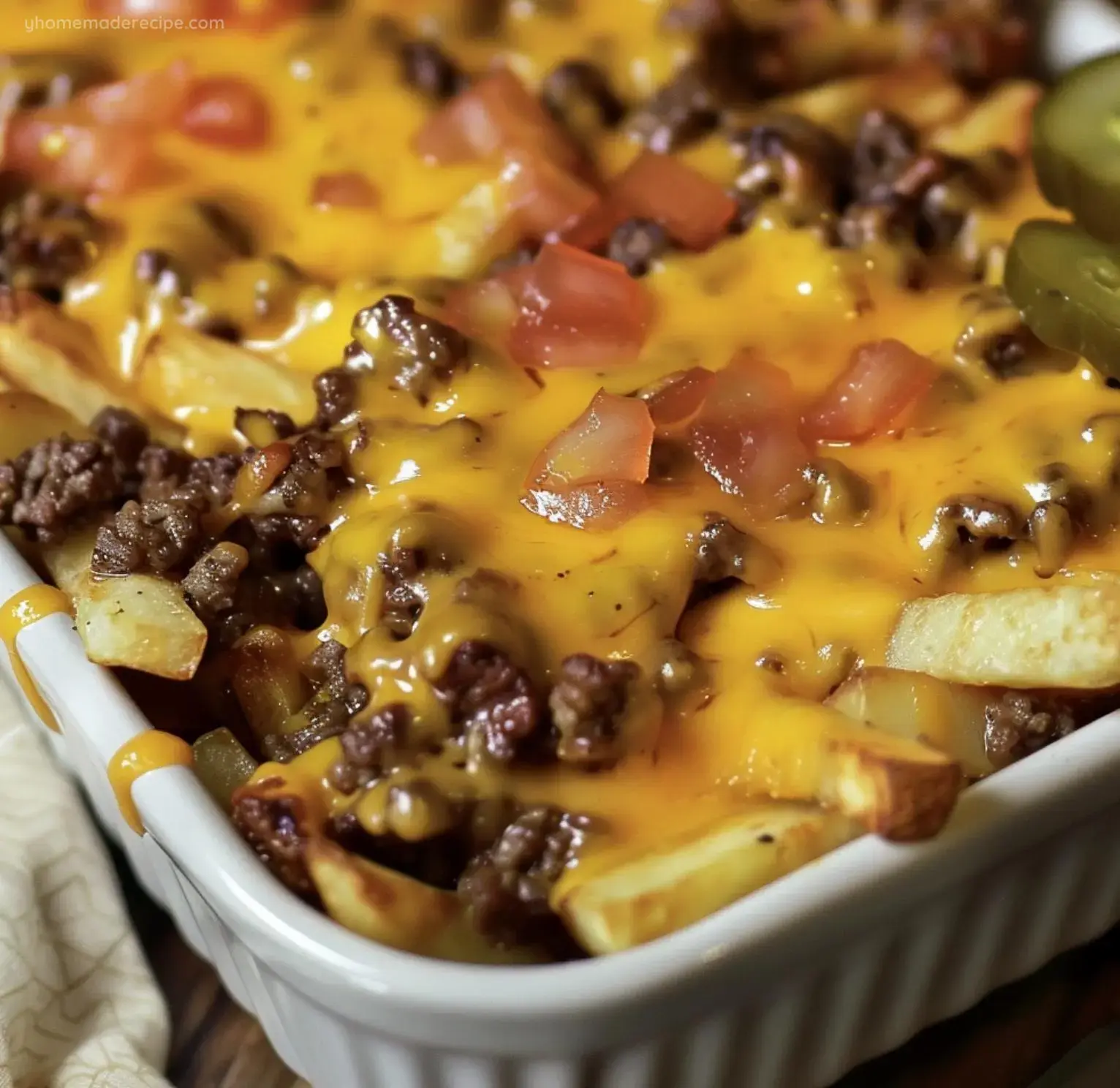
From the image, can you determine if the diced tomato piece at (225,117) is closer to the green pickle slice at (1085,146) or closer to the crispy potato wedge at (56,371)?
the crispy potato wedge at (56,371)

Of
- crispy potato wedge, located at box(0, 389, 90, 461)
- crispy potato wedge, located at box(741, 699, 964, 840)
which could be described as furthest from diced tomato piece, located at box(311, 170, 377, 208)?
crispy potato wedge, located at box(741, 699, 964, 840)

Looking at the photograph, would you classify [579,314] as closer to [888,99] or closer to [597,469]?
[597,469]

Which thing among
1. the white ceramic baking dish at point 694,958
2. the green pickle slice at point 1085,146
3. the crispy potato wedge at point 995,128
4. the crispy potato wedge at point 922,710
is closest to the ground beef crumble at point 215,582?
the white ceramic baking dish at point 694,958

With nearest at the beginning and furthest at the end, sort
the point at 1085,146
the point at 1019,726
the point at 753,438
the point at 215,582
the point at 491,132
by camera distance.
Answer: the point at 1019,726 < the point at 215,582 < the point at 753,438 < the point at 1085,146 < the point at 491,132

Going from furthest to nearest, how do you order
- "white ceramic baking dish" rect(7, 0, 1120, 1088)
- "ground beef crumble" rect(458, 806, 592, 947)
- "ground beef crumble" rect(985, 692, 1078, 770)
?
"ground beef crumble" rect(985, 692, 1078, 770), "ground beef crumble" rect(458, 806, 592, 947), "white ceramic baking dish" rect(7, 0, 1120, 1088)

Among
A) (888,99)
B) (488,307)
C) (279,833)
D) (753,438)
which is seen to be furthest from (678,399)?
(888,99)

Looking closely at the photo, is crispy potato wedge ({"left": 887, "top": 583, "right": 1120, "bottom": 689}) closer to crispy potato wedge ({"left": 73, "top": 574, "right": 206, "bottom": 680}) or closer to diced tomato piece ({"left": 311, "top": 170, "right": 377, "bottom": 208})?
crispy potato wedge ({"left": 73, "top": 574, "right": 206, "bottom": 680})

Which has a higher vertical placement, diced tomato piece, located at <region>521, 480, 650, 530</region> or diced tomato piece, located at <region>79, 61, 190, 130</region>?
diced tomato piece, located at <region>79, 61, 190, 130</region>
